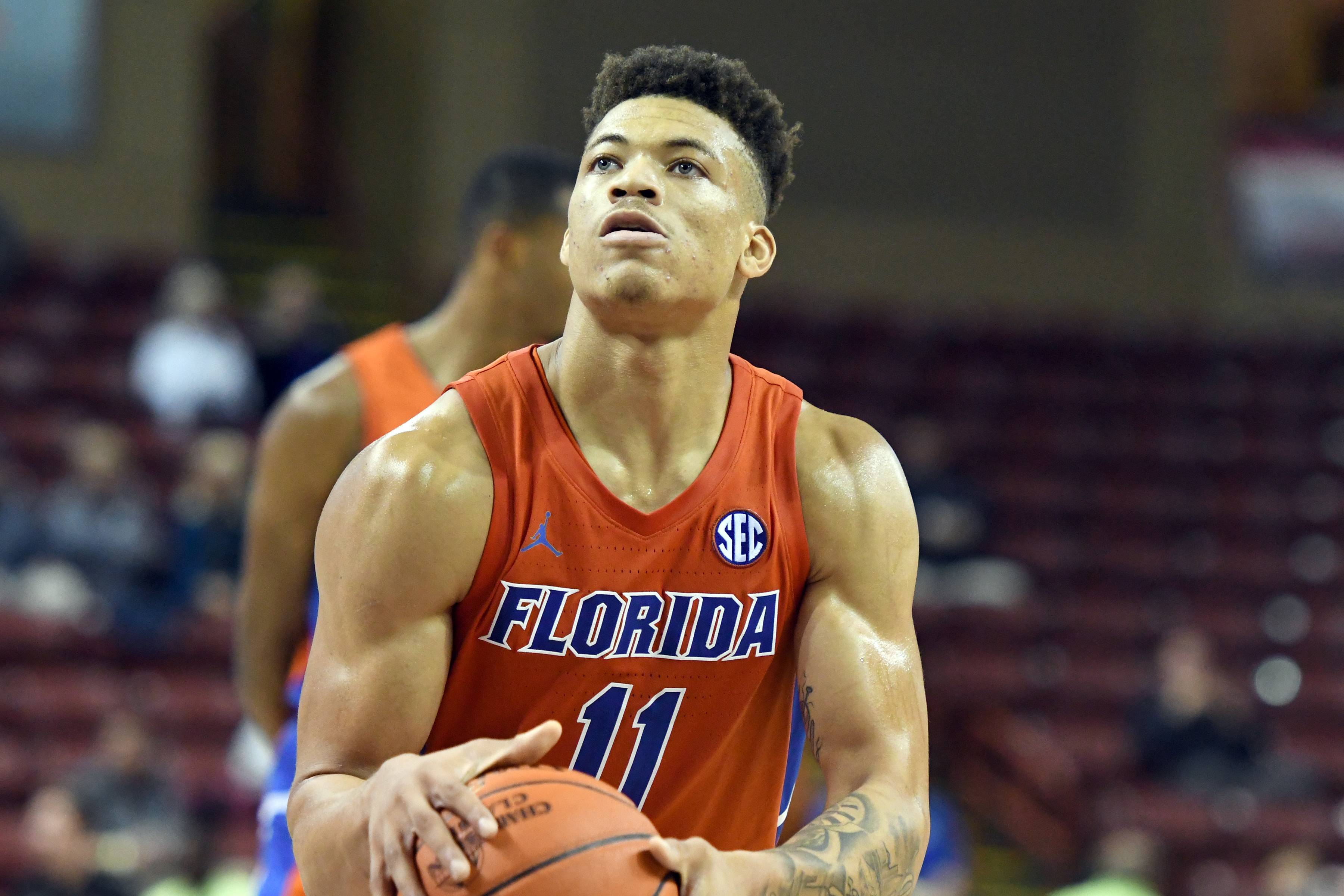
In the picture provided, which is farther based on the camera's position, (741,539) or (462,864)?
(741,539)

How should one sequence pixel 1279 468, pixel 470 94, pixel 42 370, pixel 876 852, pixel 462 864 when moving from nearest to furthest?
pixel 462 864 → pixel 876 852 → pixel 42 370 → pixel 1279 468 → pixel 470 94

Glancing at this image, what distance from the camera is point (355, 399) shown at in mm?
3998

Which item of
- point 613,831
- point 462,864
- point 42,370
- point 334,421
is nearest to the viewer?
point 462,864

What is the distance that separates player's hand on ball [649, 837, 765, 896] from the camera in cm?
221

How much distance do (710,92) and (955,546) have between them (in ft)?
28.8

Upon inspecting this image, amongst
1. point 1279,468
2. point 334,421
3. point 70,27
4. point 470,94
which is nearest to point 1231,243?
point 1279,468

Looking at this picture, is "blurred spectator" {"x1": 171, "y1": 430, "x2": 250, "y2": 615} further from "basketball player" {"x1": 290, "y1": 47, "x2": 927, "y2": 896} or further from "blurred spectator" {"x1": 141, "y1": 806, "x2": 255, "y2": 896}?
"basketball player" {"x1": 290, "y1": 47, "x2": 927, "y2": 896}

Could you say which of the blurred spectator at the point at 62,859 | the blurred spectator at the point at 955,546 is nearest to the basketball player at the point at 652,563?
the blurred spectator at the point at 62,859

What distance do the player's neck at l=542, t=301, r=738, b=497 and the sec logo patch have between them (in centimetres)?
10

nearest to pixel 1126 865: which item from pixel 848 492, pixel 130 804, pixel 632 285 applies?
pixel 130 804

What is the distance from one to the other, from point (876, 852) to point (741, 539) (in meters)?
0.52

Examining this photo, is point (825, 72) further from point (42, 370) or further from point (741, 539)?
point (741, 539)

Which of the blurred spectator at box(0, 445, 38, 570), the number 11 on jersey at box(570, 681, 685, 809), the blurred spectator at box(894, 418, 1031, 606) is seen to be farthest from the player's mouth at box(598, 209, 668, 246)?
the blurred spectator at box(894, 418, 1031, 606)

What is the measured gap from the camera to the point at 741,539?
2.66 metres
